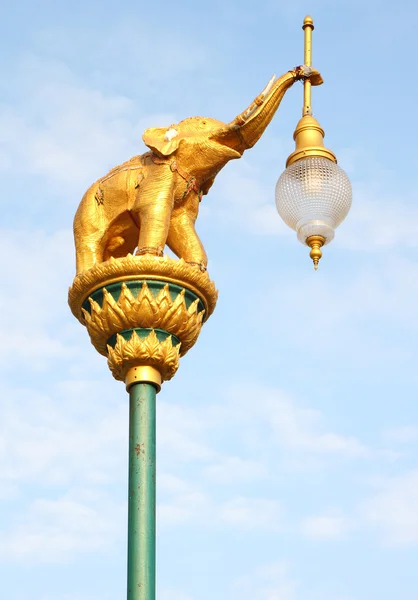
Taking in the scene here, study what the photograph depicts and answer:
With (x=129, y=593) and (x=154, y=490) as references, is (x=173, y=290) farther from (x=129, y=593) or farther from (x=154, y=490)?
(x=129, y=593)

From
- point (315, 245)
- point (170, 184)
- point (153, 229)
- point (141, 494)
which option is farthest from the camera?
point (170, 184)

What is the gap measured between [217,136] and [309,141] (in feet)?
4.11

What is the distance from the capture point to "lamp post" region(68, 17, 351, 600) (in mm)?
12281

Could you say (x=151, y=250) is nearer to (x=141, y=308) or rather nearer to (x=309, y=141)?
(x=141, y=308)

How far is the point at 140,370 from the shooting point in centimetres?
1277

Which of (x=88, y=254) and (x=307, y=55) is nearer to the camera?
(x=88, y=254)

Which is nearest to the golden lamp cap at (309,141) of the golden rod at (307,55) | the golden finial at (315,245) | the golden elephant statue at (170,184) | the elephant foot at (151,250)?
the golden rod at (307,55)

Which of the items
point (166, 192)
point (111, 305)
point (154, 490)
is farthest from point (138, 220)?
point (154, 490)

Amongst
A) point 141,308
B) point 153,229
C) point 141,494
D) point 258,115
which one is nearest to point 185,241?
point 153,229

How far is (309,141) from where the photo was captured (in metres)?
13.4

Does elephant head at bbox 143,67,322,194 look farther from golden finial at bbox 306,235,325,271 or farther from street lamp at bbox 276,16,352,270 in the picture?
golden finial at bbox 306,235,325,271

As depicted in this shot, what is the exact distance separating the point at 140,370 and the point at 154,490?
137 centimetres

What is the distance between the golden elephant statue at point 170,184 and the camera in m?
13.7

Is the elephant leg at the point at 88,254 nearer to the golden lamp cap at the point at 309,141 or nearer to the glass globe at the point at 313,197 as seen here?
the glass globe at the point at 313,197
